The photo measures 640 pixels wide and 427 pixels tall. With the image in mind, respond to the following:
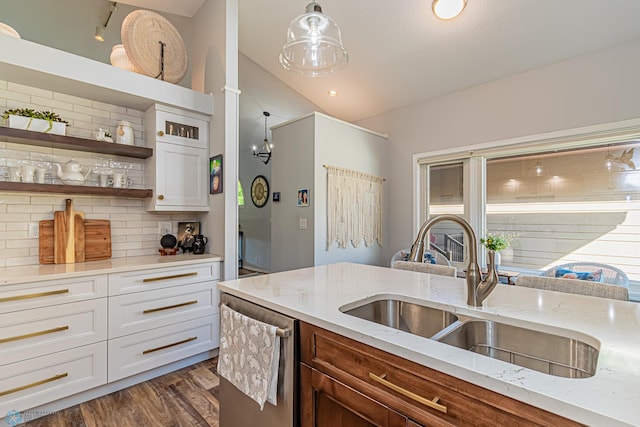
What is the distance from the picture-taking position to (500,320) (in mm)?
1064

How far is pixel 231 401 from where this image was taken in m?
1.44

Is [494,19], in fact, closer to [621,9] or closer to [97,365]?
[621,9]

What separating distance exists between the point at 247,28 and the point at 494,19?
2759 mm

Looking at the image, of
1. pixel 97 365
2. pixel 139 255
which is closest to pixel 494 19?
pixel 139 255

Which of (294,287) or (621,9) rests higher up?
(621,9)

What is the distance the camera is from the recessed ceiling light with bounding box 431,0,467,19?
7.73ft

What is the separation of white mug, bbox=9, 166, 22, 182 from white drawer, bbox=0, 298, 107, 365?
1.00m

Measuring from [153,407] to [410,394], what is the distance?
196cm

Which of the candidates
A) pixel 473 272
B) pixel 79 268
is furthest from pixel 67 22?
pixel 473 272

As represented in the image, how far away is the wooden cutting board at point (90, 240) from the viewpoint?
2270 millimetres

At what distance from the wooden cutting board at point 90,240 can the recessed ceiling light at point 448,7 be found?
3.33m

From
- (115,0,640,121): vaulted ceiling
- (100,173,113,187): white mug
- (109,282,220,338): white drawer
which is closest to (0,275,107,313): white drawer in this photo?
(109,282,220,338): white drawer

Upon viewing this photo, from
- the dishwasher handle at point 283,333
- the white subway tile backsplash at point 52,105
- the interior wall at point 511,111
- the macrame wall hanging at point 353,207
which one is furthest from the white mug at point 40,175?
the interior wall at point 511,111

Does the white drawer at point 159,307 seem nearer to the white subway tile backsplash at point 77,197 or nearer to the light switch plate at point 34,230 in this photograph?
the white subway tile backsplash at point 77,197
